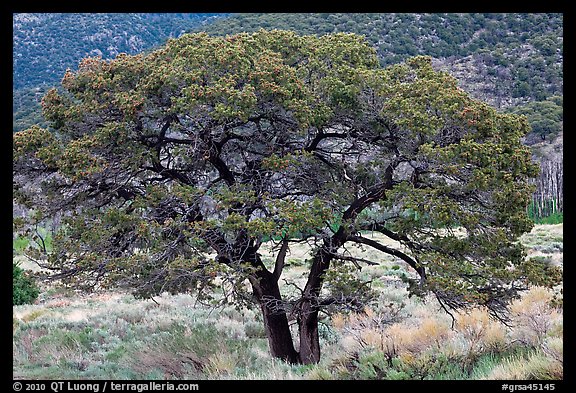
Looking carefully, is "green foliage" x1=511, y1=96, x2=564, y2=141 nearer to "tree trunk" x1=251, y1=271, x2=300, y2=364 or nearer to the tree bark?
the tree bark

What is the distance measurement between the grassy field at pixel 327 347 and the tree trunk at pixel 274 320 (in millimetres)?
331

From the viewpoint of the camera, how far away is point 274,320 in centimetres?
1118

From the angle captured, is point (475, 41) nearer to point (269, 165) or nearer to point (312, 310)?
point (312, 310)

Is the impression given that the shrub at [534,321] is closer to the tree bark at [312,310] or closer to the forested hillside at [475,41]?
the tree bark at [312,310]

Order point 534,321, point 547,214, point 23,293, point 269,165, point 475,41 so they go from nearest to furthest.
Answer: point 269,165 < point 534,321 < point 23,293 < point 547,214 < point 475,41

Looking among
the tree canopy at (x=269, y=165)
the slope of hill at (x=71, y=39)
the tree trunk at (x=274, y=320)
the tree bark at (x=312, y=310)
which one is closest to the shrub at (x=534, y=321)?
the tree canopy at (x=269, y=165)

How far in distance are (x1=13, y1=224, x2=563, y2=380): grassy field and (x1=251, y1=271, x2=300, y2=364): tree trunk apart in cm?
33

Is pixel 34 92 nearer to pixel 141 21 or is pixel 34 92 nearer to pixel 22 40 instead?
pixel 22 40

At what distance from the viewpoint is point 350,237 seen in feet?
34.3

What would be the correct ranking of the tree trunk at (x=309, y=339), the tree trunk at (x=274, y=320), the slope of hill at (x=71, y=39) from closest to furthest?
the tree trunk at (x=274, y=320)
the tree trunk at (x=309, y=339)
the slope of hill at (x=71, y=39)

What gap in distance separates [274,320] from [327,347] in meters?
2.36

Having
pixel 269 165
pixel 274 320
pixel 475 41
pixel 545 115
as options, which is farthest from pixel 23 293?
pixel 475 41

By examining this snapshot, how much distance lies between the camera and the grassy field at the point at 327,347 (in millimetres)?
9836

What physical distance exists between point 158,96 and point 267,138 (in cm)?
196
